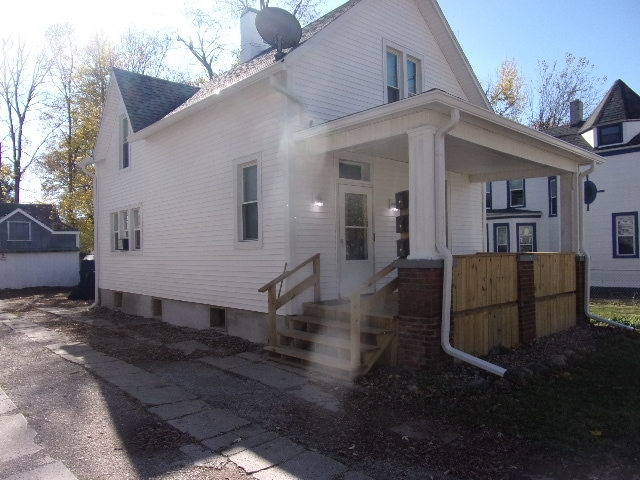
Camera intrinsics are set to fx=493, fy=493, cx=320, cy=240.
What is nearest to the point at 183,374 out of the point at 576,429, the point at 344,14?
the point at 576,429

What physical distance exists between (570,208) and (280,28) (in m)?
6.55

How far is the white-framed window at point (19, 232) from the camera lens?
28.6 meters

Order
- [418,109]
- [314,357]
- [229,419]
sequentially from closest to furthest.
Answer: [229,419] < [418,109] < [314,357]

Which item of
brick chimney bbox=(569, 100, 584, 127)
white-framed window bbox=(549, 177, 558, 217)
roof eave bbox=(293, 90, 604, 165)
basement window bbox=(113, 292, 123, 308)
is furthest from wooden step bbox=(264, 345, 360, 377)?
brick chimney bbox=(569, 100, 584, 127)

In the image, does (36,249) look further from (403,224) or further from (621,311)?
(621,311)

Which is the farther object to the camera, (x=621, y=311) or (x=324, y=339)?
(x=621, y=311)

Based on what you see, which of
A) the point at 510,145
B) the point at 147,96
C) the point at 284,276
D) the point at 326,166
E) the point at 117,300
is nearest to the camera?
the point at 284,276

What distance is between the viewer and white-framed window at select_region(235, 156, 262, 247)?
29.1 ft

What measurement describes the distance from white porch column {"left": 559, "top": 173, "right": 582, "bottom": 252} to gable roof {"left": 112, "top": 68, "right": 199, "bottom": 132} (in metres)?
9.92

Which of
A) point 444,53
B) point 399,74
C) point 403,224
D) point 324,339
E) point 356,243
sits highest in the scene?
point 444,53

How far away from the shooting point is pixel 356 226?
29.2ft

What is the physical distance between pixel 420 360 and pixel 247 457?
107 inches

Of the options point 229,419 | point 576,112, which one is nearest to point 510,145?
point 229,419

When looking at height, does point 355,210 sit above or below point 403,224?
above
